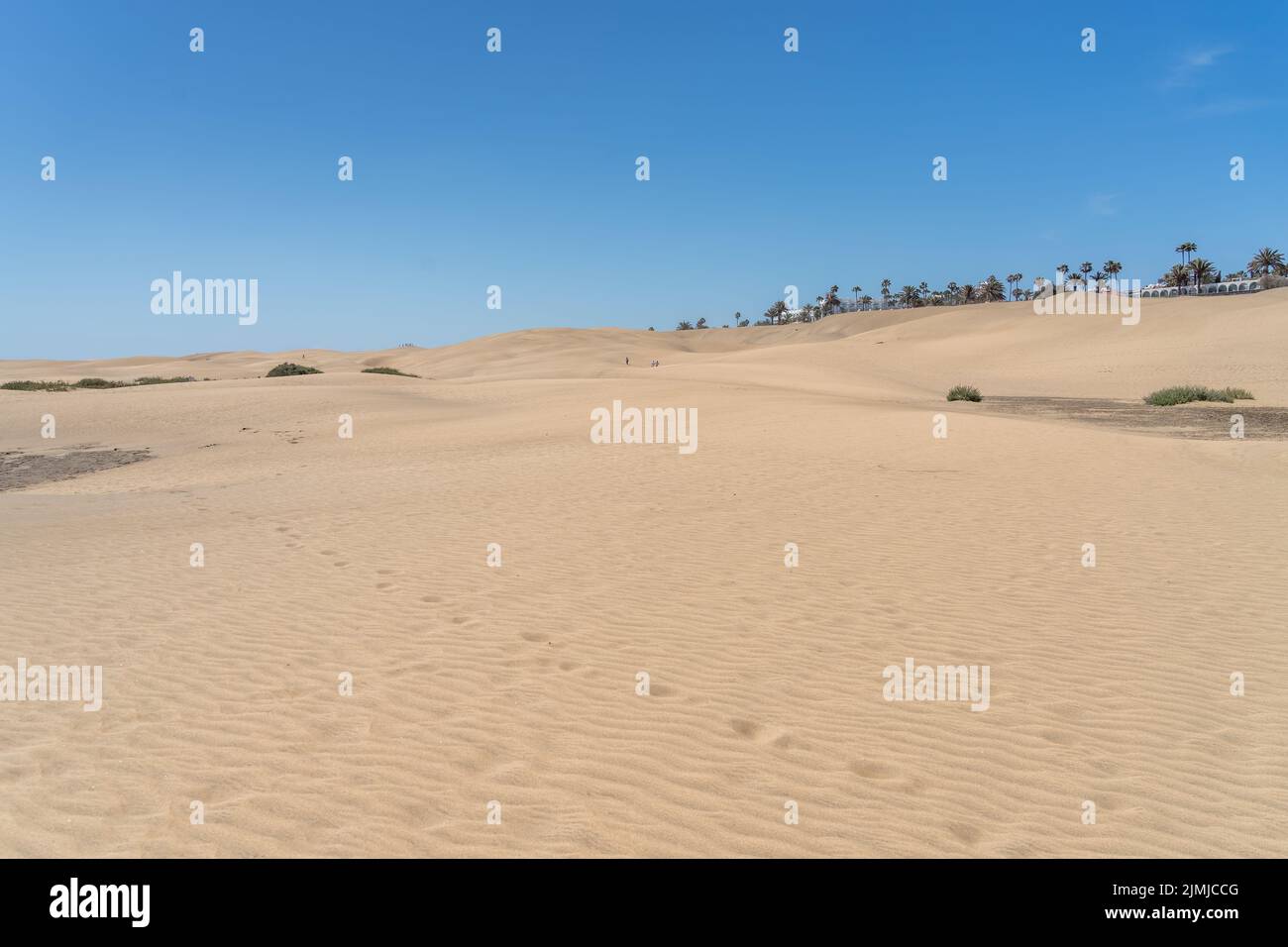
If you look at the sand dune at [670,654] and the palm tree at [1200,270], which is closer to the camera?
the sand dune at [670,654]

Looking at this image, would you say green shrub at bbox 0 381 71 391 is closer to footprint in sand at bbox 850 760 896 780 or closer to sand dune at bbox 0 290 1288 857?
sand dune at bbox 0 290 1288 857

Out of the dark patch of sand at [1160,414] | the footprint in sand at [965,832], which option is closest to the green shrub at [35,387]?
the dark patch of sand at [1160,414]

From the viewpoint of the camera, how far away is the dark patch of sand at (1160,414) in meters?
21.6

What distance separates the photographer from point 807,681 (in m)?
5.88

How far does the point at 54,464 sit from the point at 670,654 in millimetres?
23135

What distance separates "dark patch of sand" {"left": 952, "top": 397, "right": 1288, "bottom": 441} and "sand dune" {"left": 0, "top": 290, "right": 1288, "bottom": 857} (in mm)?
5266

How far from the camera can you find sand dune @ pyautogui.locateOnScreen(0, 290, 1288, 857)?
414cm

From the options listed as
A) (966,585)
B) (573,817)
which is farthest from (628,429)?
(573,817)

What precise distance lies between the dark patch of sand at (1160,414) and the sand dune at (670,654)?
17.3 feet

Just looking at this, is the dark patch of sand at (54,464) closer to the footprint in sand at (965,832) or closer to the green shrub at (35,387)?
the footprint in sand at (965,832)

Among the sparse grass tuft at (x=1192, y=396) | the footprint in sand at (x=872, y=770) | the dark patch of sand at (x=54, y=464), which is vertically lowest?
the footprint in sand at (x=872, y=770)

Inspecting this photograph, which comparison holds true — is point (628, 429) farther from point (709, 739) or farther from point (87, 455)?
point (709, 739)

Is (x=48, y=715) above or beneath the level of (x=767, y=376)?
beneath
